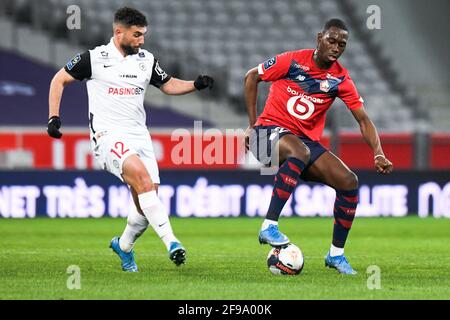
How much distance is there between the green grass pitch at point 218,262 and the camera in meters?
7.86

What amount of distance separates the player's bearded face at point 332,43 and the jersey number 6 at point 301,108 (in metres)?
0.41

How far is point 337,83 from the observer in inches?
382

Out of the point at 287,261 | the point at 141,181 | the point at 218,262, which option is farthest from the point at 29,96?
the point at 287,261

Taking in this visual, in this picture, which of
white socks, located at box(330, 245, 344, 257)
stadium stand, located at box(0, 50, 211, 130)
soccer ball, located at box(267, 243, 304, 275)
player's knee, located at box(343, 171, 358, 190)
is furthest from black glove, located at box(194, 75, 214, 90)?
stadium stand, located at box(0, 50, 211, 130)

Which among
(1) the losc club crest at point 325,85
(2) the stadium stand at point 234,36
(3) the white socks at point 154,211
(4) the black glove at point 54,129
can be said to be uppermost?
(2) the stadium stand at point 234,36

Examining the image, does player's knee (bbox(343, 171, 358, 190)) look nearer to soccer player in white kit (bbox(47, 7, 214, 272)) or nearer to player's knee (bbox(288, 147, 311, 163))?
player's knee (bbox(288, 147, 311, 163))

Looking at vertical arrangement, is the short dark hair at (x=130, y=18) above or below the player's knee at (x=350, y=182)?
above

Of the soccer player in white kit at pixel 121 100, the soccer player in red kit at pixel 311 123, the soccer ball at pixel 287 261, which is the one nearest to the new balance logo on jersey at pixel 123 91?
the soccer player in white kit at pixel 121 100

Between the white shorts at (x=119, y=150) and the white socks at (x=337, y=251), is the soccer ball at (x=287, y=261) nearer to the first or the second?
the white socks at (x=337, y=251)

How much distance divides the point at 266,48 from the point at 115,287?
16725 millimetres

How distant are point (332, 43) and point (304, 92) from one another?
0.54 meters

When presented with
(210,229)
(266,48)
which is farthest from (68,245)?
(266,48)

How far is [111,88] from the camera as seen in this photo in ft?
30.5

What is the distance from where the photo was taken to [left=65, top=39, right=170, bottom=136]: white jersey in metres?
9.27
